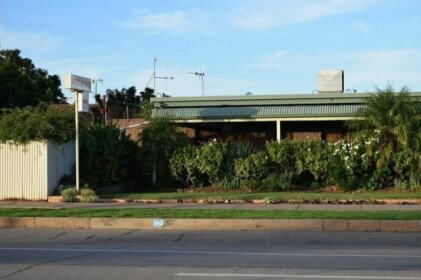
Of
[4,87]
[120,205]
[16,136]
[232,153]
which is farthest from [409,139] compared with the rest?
[4,87]

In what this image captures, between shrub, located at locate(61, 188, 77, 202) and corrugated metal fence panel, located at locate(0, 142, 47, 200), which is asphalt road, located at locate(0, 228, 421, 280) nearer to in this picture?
shrub, located at locate(61, 188, 77, 202)

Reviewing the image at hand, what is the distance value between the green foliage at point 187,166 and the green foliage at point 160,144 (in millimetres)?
361

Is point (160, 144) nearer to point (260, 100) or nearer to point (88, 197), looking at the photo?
point (260, 100)

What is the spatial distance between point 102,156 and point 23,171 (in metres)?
3.07

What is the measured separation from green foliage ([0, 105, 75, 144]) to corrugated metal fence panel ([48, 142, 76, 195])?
1.09ft

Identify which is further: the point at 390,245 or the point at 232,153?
the point at 232,153

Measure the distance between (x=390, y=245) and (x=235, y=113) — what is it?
13.8m

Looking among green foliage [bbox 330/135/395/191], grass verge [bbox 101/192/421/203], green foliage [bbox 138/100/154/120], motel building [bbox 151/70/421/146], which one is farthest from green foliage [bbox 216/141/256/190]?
green foliage [bbox 138/100/154/120]

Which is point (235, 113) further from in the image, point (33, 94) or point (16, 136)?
point (33, 94)

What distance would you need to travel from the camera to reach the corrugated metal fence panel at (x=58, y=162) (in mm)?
21172

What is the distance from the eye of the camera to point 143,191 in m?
24.9

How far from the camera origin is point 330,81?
1070 inches

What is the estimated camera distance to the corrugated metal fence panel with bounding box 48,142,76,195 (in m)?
21.2

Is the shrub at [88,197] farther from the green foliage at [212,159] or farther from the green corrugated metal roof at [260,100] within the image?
the green corrugated metal roof at [260,100]
